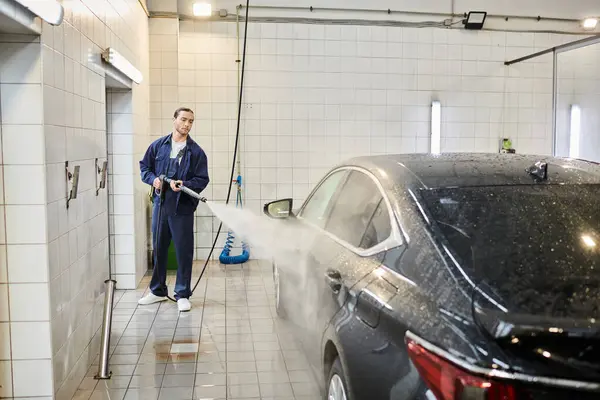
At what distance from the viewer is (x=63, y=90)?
347cm

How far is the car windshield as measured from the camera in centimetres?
205

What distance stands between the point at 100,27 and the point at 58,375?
266 centimetres

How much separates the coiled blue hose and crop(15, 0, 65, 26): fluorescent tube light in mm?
4761

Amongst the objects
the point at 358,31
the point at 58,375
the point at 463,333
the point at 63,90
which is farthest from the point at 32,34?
the point at 358,31

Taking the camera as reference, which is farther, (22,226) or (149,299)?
(149,299)

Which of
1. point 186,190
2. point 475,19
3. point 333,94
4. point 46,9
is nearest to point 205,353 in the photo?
point 186,190

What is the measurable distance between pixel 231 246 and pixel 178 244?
2.24m

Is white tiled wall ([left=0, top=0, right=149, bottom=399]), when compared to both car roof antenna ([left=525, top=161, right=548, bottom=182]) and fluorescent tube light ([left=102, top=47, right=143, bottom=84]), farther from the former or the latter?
car roof antenna ([left=525, top=161, right=548, bottom=182])

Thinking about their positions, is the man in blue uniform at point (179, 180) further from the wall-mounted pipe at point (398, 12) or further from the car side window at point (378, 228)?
the car side window at point (378, 228)

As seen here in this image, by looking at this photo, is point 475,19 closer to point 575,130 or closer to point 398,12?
point 398,12

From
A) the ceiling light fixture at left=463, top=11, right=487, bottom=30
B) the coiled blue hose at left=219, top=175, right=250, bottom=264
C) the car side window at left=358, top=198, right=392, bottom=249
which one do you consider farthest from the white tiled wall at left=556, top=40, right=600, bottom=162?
the car side window at left=358, top=198, right=392, bottom=249

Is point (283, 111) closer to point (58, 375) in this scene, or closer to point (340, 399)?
point (58, 375)

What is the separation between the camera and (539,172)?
A: 8.57 ft

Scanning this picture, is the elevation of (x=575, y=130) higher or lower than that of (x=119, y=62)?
lower
